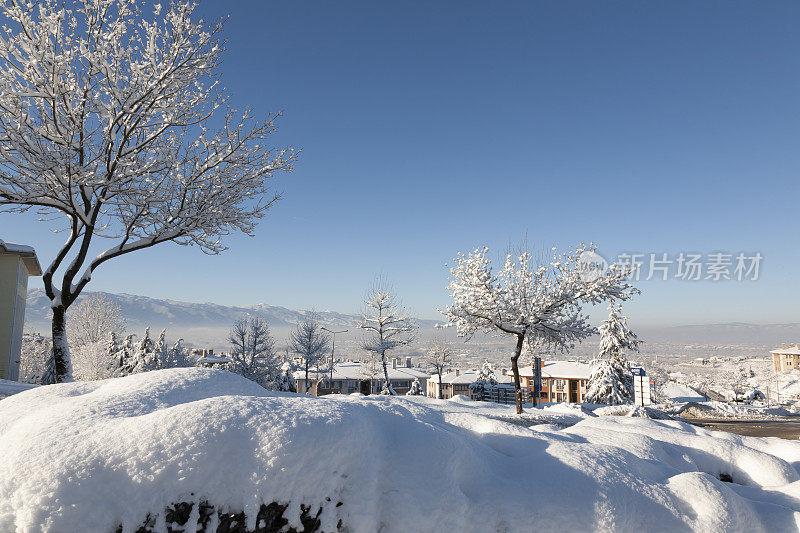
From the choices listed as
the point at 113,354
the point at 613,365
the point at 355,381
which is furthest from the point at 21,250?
the point at 355,381

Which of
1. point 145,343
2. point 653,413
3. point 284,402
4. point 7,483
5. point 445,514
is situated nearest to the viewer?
point 7,483

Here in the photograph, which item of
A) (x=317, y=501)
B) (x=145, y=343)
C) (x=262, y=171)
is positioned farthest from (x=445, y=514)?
(x=145, y=343)

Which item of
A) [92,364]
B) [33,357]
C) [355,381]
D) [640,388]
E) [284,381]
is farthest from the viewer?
[355,381]

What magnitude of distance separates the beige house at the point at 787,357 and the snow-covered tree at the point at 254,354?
112 m

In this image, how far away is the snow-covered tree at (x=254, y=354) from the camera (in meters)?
35.7

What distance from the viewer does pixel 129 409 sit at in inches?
145

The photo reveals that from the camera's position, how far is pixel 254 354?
36.4 metres

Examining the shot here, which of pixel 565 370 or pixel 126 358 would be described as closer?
pixel 126 358

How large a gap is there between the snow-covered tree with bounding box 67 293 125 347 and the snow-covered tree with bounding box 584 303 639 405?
138 ft

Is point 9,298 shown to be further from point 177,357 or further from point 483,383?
point 483,383

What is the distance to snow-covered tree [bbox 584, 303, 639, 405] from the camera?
34.0 meters

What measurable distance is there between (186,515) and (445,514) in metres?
1.83

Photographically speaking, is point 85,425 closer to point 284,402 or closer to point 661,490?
point 284,402

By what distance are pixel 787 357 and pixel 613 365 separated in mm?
96706
